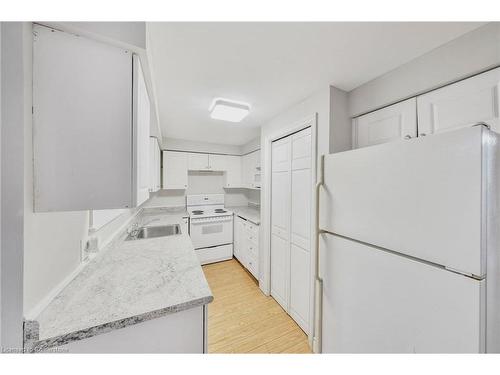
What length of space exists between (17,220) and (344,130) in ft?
6.23

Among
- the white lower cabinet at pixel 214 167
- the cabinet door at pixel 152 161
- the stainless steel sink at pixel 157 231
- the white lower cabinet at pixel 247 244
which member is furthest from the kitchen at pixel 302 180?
the white lower cabinet at pixel 214 167

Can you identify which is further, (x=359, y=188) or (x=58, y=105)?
(x=359, y=188)

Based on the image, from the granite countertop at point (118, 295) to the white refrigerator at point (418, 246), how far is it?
2.80 feet

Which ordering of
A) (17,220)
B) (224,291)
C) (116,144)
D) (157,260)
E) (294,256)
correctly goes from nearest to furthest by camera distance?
(17,220) < (116,144) < (157,260) < (294,256) < (224,291)

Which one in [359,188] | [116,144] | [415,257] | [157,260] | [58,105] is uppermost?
[58,105]

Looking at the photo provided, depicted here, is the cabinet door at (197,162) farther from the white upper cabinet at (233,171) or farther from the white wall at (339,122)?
the white wall at (339,122)

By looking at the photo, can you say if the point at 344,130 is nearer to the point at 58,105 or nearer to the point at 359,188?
the point at 359,188

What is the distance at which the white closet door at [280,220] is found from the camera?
2012mm

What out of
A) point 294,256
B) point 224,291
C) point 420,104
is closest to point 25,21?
point 420,104

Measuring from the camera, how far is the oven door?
3133 mm

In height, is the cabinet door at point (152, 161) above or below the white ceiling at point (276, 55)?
below

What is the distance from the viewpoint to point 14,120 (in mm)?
578

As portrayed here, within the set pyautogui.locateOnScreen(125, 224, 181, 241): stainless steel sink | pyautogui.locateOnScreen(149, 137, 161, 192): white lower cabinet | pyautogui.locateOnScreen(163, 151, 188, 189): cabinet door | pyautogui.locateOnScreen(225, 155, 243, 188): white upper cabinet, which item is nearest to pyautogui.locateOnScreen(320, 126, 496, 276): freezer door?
pyautogui.locateOnScreen(149, 137, 161, 192): white lower cabinet

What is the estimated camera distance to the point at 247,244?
9.62 ft
